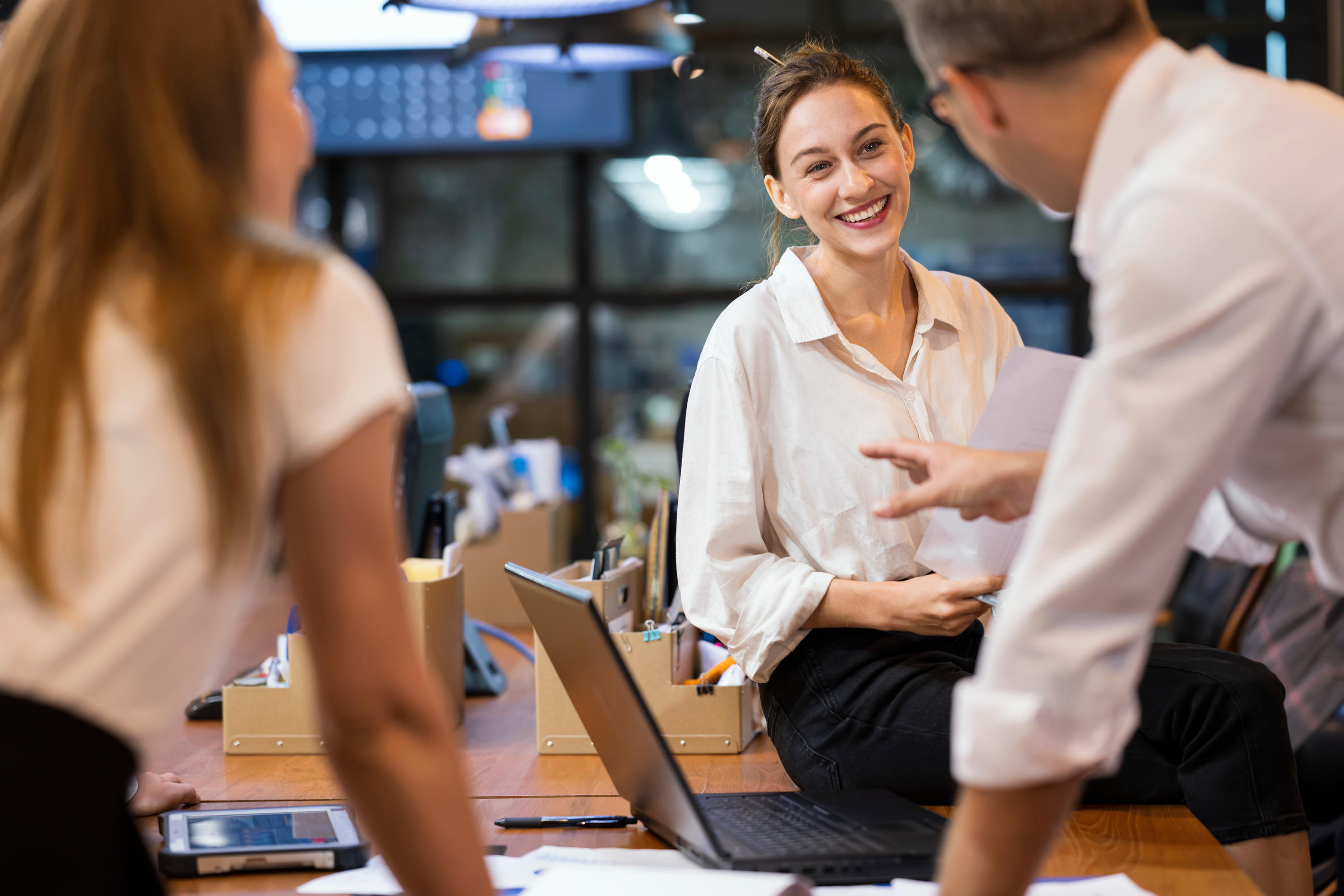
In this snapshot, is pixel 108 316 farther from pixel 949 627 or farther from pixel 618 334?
pixel 618 334

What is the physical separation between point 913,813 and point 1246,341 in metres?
0.68

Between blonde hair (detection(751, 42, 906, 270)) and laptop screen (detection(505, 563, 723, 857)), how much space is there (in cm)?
90

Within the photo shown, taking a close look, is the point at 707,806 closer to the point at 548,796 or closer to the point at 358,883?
→ the point at 548,796

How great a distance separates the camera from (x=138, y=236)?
0.72m

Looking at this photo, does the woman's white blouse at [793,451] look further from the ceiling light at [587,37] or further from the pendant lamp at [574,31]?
the ceiling light at [587,37]

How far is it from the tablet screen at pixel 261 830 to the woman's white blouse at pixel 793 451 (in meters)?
0.57

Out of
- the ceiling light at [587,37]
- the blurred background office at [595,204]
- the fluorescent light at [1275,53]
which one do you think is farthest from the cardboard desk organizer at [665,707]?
the fluorescent light at [1275,53]

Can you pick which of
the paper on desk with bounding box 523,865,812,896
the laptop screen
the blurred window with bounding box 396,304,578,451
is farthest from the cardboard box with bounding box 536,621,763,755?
the blurred window with bounding box 396,304,578,451

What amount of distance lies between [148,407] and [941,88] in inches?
24.0

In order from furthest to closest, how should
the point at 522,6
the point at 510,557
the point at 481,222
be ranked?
the point at 481,222
the point at 510,557
the point at 522,6

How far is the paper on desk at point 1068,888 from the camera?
1.00m

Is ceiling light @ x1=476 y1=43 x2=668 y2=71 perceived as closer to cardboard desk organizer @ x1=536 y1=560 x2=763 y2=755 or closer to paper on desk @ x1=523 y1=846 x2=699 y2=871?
cardboard desk organizer @ x1=536 y1=560 x2=763 y2=755

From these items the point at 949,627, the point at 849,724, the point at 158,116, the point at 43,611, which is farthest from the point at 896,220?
the point at 43,611

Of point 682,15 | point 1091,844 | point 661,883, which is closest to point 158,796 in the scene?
point 661,883
